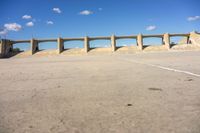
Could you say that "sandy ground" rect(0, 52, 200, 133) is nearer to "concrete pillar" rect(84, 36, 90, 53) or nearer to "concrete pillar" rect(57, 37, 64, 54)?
"concrete pillar" rect(84, 36, 90, 53)

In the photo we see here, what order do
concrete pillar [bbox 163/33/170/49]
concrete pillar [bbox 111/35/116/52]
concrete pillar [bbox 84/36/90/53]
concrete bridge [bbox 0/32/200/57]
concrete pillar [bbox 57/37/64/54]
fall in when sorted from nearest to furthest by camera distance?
1. concrete pillar [bbox 163/33/170/49]
2. concrete bridge [bbox 0/32/200/57]
3. concrete pillar [bbox 111/35/116/52]
4. concrete pillar [bbox 84/36/90/53]
5. concrete pillar [bbox 57/37/64/54]

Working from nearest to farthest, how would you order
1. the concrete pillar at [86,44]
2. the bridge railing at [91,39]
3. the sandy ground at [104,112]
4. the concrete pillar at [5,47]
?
the sandy ground at [104,112], the bridge railing at [91,39], the concrete pillar at [86,44], the concrete pillar at [5,47]

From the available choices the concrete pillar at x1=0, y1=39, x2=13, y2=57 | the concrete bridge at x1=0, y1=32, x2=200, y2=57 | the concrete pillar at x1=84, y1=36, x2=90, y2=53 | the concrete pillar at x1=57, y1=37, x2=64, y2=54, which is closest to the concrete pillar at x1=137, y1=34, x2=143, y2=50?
the concrete bridge at x1=0, y1=32, x2=200, y2=57

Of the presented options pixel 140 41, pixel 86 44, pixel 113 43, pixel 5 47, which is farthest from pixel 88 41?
pixel 5 47

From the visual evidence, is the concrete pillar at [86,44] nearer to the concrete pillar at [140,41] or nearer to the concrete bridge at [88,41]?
the concrete bridge at [88,41]

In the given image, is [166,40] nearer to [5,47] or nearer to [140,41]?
[140,41]

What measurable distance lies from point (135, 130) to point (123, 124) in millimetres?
300

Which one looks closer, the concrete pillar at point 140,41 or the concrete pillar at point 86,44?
the concrete pillar at point 140,41

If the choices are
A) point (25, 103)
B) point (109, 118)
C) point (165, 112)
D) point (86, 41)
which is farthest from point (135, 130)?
point (86, 41)

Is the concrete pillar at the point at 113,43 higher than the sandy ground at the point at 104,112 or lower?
higher

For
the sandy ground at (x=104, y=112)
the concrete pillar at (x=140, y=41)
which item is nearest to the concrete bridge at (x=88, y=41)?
the concrete pillar at (x=140, y=41)

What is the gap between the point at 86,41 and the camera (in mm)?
71500

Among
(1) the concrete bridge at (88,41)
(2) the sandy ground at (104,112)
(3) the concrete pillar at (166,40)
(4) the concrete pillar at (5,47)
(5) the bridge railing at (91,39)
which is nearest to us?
(2) the sandy ground at (104,112)

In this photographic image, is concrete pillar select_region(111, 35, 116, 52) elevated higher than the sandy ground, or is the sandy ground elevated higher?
concrete pillar select_region(111, 35, 116, 52)
